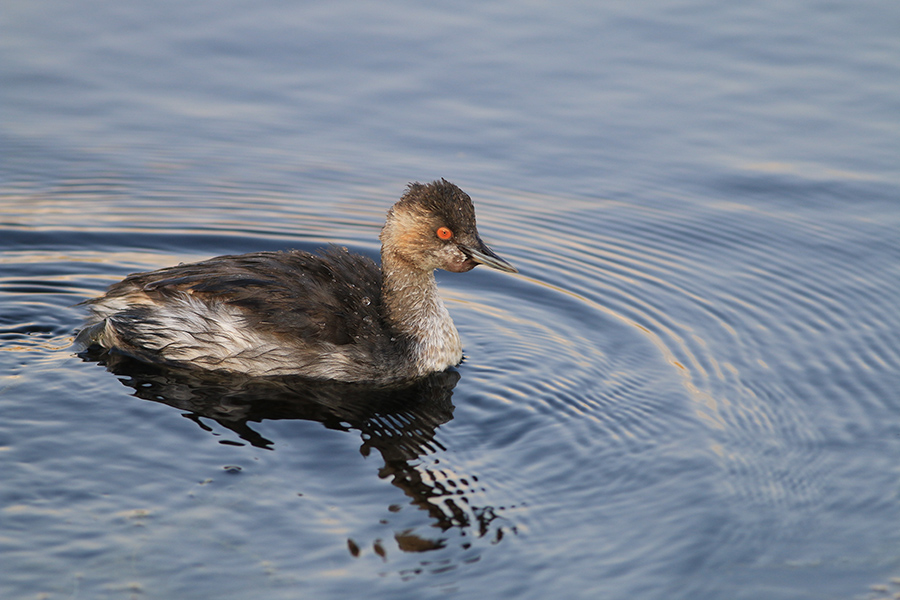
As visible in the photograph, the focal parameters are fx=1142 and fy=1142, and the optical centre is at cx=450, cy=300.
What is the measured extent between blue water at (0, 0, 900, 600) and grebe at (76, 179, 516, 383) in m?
0.24

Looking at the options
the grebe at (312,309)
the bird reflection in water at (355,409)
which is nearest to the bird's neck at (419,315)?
the grebe at (312,309)

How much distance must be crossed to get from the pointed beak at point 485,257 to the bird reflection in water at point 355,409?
2.90 feet

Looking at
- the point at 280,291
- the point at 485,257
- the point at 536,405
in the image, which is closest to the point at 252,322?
the point at 280,291

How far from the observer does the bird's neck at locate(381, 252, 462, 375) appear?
8602 millimetres

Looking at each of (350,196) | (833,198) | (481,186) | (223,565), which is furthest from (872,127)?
(223,565)

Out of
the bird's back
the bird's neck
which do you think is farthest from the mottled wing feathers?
the bird's neck

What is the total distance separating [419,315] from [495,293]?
1.51 m

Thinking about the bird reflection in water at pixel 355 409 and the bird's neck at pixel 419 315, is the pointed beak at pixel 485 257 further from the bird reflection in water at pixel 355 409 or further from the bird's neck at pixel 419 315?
the bird reflection in water at pixel 355 409

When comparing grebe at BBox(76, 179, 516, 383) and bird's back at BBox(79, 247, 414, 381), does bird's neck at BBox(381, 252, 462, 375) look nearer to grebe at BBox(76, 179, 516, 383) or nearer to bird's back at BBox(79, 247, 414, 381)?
grebe at BBox(76, 179, 516, 383)

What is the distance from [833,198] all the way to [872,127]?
1367 millimetres

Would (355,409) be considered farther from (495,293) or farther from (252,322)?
(495,293)

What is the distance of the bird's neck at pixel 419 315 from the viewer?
28.2ft

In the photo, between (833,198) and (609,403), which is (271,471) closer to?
(609,403)

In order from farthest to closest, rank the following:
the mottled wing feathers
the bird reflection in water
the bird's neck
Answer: the bird's neck, the mottled wing feathers, the bird reflection in water
